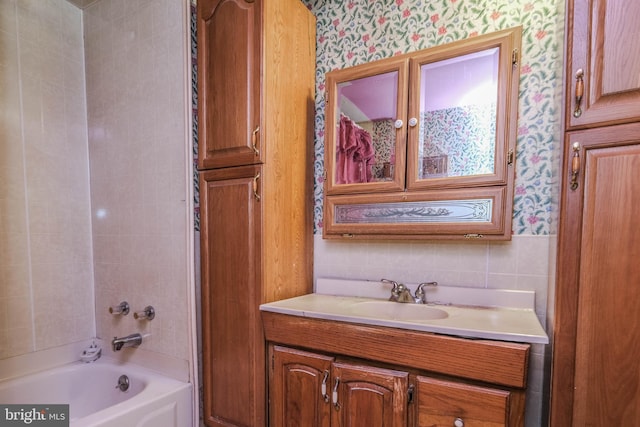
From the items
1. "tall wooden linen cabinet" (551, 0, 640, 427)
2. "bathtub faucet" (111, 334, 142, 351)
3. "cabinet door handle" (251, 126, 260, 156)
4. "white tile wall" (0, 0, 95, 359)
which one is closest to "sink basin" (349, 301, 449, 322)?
"tall wooden linen cabinet" (551, 0, 640, 427)

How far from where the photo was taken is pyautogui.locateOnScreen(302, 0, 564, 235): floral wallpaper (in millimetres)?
1109

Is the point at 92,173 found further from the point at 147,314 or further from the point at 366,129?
the point at 366,129

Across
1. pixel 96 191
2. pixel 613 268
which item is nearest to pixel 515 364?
pixel 613 268

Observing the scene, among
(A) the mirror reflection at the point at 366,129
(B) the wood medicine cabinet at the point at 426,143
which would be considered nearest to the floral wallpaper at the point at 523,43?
(B) the wood medicine cabinet at the point at 426,143

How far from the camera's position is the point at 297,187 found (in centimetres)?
145

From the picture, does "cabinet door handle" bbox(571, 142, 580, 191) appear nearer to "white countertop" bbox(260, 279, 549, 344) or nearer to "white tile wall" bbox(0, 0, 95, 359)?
"white countertop" bbox(260, 279, 549, 344)

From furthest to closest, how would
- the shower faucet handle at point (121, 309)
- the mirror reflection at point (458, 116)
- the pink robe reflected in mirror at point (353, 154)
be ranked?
the shower faucet handle at point (121, 309) → the pink robe reflected in mirror at point (353, 154) → the mirror reflection at point (458, 116)

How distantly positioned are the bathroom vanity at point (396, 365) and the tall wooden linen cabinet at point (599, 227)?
109 mm

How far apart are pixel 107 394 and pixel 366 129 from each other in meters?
2.04

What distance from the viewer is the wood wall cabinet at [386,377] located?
2.73 ft

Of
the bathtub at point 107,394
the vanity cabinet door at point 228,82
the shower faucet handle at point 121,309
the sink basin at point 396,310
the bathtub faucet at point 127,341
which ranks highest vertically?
the vanity cabinet door at point 228,82

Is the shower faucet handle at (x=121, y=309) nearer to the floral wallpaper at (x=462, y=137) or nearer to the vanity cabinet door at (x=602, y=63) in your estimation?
the floral wallpaper at (x=462, y=137)

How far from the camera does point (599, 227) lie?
779 mm

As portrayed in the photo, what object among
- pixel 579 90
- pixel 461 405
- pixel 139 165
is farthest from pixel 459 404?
pixel 139 165
